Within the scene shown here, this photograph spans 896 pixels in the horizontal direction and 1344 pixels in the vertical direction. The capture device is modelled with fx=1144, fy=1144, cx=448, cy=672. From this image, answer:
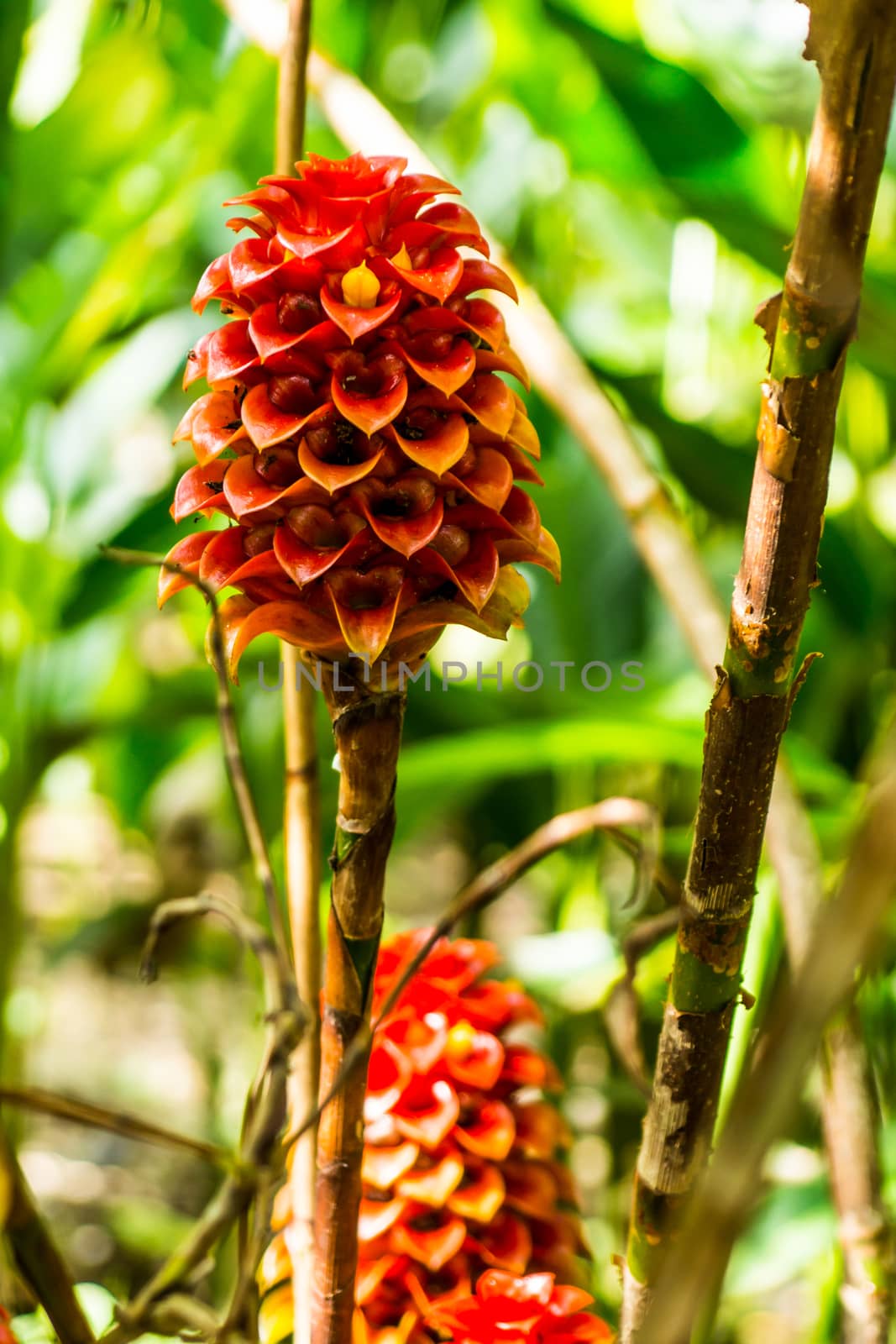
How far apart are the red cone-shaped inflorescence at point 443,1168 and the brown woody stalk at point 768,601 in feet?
0.28

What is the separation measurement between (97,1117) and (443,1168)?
19 centimetres

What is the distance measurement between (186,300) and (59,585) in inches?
12.2

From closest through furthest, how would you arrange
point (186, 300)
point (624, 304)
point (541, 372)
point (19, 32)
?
point (541, 372) < point (19, 32) < point (186, 300) < point (624, 304)

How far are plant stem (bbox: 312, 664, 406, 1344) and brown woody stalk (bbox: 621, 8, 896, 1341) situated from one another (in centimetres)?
7

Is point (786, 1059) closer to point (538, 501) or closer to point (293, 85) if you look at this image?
point (293, 85)

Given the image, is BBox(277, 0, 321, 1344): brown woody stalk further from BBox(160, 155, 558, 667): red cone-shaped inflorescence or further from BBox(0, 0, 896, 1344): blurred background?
BBox(0, 0, 896, 1344): blurred background

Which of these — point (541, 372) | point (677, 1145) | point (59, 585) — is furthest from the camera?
point (59, 585)

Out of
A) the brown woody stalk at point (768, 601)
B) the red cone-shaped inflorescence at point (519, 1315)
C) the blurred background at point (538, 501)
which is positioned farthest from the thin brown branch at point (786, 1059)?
the blurred background at point (538, 501)

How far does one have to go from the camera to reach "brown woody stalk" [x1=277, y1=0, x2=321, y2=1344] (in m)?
0.33

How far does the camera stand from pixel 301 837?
346mm

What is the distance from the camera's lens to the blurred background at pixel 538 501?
0.72 metres

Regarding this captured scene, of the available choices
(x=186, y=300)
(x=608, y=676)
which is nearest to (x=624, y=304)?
(x=186, y=300)

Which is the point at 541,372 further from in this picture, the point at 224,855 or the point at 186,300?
the point at 224,855

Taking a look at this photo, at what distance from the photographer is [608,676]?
0.87 meters
